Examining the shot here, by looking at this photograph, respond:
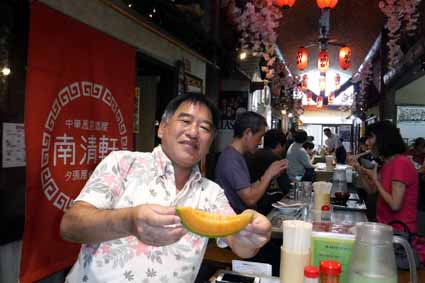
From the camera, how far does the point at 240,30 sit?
8.88 meters

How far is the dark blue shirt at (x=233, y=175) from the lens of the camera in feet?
11.7

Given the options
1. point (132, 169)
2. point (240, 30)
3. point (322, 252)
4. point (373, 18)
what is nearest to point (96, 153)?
point (132, 169)

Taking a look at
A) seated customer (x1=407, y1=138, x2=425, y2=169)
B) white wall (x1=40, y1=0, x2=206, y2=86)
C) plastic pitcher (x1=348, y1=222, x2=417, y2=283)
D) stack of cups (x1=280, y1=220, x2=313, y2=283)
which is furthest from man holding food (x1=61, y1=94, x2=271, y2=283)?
seated customer (x1=407, y1=138, x2=425, y2=169)

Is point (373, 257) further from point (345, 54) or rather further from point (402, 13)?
point (345, 54)

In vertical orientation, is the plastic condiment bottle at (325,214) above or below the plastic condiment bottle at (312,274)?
below

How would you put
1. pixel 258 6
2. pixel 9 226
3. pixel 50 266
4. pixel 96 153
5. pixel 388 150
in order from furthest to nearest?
pixel 258 6 → pixel 388 150 → pixel 96 153 → pixel 50 266 → pixel 9 226

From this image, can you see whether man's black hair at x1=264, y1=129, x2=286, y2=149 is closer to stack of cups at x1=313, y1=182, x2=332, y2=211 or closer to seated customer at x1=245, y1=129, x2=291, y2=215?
seated customer at x1=245, y1=129, x2=291, y2=215

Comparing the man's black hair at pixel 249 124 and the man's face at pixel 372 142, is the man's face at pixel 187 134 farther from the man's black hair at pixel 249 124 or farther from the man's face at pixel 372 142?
the man's face at pixel 372 142

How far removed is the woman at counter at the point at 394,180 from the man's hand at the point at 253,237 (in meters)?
2.25

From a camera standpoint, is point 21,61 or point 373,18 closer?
point 21,61

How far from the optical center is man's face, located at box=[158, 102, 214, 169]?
6.00 ft

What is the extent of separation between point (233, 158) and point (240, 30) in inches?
234

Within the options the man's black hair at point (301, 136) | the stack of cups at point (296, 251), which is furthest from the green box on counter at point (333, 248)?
the man's black hair at point (301, 136)

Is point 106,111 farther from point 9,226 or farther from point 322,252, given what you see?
point 322,252
